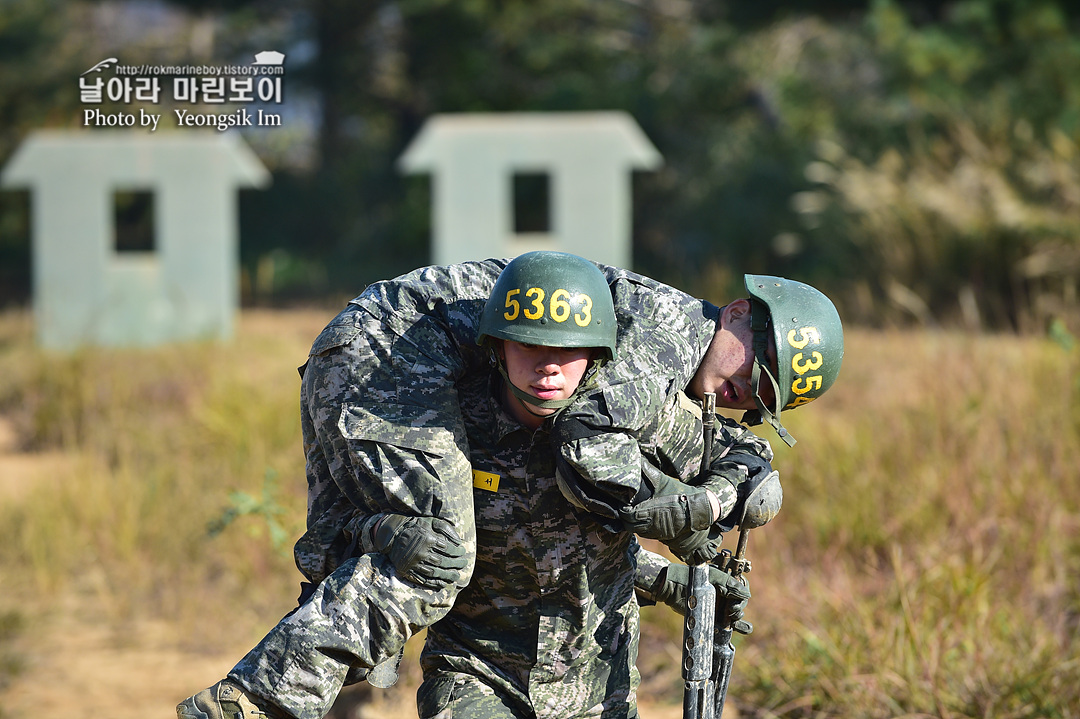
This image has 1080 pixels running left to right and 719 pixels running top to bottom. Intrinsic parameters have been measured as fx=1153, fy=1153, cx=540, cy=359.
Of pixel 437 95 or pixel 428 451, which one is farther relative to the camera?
pixel 437 95

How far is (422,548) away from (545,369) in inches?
20.3

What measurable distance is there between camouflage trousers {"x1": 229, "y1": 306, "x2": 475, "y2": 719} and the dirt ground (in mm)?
1947

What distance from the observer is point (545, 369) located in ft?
9.14

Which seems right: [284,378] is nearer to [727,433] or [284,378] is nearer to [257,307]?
[727,433]

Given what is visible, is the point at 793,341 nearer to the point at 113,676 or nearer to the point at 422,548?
the point at 422,548

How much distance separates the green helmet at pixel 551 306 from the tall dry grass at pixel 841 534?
2.00 metres

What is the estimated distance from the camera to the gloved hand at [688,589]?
316 cm

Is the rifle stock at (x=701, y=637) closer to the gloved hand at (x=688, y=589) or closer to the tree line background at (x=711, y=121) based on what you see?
the gloved hand at (x=688, y=589)

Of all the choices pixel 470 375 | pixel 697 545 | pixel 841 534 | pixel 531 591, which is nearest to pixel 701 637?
pixel 697 545

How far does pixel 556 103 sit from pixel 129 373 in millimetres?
11761

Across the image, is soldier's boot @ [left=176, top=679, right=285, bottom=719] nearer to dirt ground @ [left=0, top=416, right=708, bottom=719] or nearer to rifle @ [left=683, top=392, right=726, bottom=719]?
rifle @ [left=683, top=392, right=726, bottom=719]

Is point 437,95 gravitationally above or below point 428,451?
above

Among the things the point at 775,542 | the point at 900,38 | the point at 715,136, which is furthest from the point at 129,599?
the point at 715,136

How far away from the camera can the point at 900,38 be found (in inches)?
525
